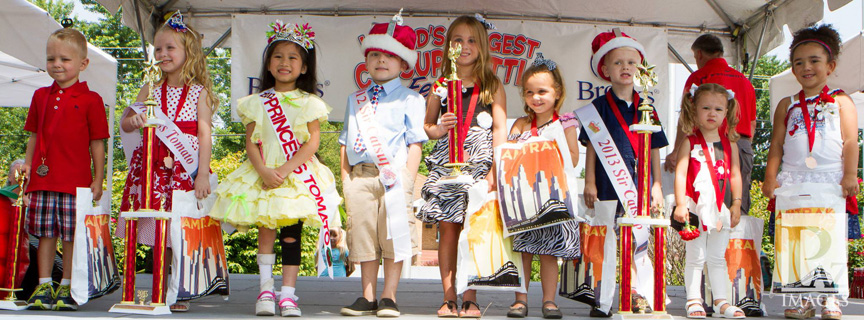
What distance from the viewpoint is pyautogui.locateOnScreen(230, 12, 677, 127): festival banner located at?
268 inches

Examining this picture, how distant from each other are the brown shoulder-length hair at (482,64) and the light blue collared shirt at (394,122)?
0.26 meters

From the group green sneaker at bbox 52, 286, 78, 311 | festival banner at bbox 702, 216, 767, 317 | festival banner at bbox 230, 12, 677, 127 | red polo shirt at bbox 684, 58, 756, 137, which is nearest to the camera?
green sneaker at bbox 52, 286, 78, 311

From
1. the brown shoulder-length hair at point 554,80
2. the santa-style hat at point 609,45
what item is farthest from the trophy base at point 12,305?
the santa-style hat at point 609,45

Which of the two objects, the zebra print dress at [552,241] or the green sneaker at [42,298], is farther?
the green sneaker at [42,298]

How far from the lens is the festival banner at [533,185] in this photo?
12.9ft

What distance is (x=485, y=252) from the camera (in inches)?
157

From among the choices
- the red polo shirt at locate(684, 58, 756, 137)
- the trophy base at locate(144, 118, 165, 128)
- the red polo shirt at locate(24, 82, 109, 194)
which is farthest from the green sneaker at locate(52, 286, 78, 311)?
the red polo shirt at locate(684, 58, 756, 137)

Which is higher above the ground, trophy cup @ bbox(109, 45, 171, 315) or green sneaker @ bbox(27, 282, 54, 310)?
trophy cup @ bbox(109, 45, 171, 315)

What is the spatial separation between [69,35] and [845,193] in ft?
13.5

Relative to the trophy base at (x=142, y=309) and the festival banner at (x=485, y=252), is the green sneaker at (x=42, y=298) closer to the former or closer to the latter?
the trophy base at (x=142, y=309)

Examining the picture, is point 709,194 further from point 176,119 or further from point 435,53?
point 435,53

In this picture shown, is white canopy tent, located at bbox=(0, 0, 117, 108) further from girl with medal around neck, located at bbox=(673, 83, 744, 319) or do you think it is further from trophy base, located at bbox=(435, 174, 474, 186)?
girl with medal around neck, located at bbox=(673, 83, 744, 319)

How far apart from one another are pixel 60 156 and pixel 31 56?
2.60 meters

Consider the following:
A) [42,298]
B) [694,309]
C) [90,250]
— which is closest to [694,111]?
[694,309]
